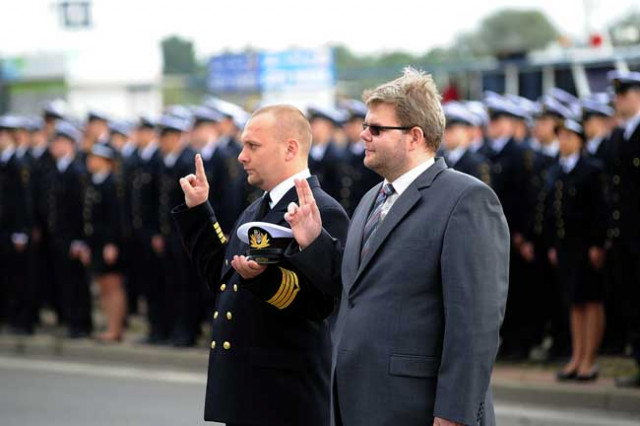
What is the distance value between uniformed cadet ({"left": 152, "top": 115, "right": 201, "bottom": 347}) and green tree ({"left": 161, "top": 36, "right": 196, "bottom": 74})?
3609 centimetres

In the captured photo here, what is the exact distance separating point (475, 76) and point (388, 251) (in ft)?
51.4

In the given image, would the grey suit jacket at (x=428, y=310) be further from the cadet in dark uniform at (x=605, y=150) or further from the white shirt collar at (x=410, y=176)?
the cadet in dark uniform at (x=605, y=150)

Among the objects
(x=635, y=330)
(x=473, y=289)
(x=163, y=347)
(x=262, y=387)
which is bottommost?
(x=163, y=347)

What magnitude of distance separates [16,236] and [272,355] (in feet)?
31.3

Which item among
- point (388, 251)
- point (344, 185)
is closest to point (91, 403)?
point (344, 185)

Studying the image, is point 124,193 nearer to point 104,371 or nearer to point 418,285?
point 104,371

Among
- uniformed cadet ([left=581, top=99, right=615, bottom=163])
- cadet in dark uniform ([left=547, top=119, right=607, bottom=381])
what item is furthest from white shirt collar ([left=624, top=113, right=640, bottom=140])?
uniformed cadet ([left=581, top=99, right=615, bottom=163])

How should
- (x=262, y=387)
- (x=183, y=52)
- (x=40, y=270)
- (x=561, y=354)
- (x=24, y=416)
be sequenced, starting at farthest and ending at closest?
(x=183, y=52) → (x=40, y=270) → (x=561, y=354) → (x=24, y=416) → (x=262, y=387)

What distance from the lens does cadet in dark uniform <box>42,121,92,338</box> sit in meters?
13.5

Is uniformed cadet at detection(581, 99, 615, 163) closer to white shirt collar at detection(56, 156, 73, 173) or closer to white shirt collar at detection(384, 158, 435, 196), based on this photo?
white shirt collar at detection(56, 156, 73, 173)

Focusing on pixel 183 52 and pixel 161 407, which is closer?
pixel 161 407

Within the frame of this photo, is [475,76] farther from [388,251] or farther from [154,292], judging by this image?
[388,251]

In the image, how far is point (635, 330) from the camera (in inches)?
390

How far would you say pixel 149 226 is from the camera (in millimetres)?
13102
